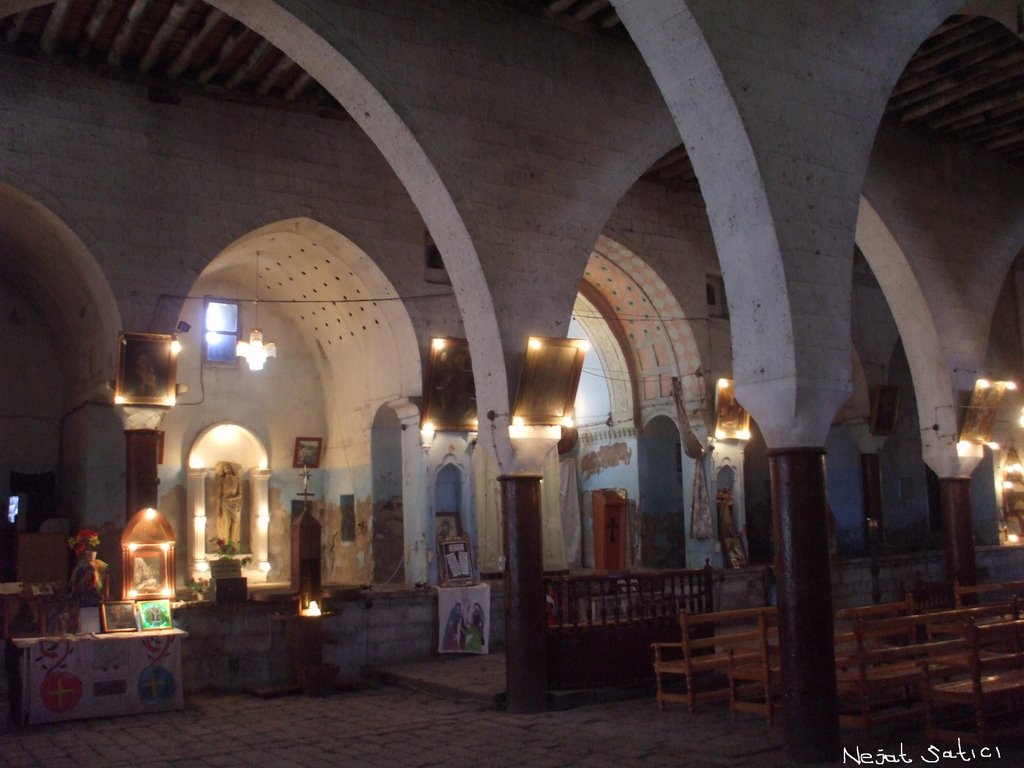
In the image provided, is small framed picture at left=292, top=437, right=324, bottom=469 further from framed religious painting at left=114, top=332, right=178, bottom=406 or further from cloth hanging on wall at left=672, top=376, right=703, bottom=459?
cloth hanging on wall at left=672, top=376, right=703, bottom=459

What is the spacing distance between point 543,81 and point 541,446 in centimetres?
379

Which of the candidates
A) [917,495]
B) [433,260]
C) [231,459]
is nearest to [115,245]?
[433,260]

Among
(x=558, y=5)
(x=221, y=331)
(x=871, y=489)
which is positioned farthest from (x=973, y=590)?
(x=221, y=331)

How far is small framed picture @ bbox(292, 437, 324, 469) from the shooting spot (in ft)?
57.2

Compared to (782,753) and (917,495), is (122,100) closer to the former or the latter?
(782,753)

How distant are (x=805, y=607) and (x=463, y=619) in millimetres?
6675

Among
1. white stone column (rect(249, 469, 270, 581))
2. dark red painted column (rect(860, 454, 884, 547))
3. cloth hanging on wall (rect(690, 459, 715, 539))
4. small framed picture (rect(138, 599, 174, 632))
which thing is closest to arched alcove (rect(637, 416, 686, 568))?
cloth hanging on wall (rect(690, 459, 715, 539))

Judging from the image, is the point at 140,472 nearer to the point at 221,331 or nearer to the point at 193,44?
the point at 193,44

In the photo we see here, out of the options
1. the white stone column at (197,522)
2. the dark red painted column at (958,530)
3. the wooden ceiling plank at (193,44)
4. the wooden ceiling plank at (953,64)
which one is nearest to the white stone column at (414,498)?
the white stone column at (197,522)

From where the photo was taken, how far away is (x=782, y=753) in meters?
7.04

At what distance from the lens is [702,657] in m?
9.20

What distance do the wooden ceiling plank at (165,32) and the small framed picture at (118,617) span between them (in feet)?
21.2

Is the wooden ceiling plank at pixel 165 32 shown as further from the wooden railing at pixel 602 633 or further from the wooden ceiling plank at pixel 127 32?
the wooden railing at pixel 602 633

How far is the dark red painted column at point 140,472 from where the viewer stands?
11.8m
